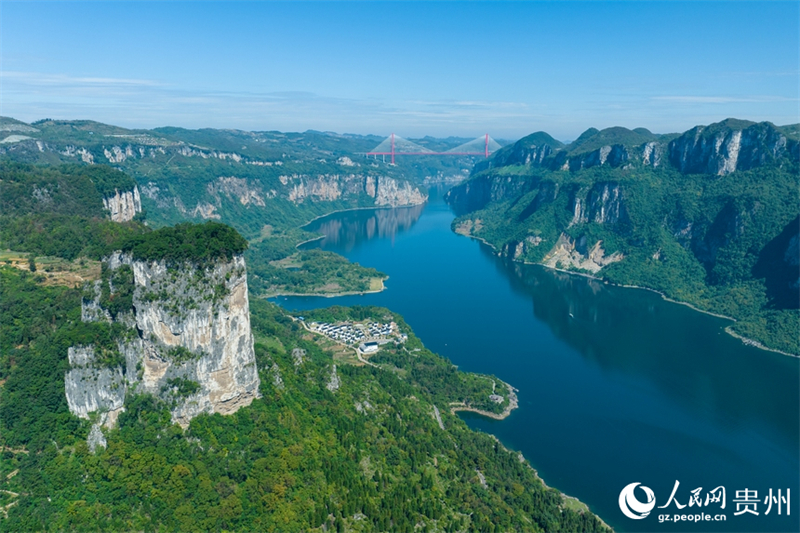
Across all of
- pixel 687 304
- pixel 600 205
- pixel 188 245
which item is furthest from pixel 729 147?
pixel 188 245

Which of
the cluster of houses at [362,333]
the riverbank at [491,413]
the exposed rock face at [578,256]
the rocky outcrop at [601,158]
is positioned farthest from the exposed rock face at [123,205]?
the rocky outcrop at [601,158]

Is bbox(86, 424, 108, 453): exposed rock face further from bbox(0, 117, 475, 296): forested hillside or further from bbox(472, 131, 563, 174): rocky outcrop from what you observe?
bbox(472, 131, 563, 174): rocky outcrop

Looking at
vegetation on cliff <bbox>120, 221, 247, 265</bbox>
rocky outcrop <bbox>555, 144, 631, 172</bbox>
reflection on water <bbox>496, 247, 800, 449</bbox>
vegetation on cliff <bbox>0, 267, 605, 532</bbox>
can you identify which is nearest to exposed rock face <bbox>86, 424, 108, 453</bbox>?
vegetation on cliff <bbox>0, 267, 605, 532</bbox>

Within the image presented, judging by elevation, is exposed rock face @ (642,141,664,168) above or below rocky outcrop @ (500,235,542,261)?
above

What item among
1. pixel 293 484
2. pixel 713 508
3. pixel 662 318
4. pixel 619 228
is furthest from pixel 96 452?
pixel 619 228

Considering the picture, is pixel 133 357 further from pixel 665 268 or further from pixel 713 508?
pixel 665 268

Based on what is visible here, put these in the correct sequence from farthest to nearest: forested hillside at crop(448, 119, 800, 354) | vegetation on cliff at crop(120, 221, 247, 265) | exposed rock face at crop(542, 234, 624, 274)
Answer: exposed rock face at crop(542, 234, 624, 274) < forested hillside at crop(448, 119, 800, 354) < vegetation on cliff at crop(120, 221, 247, 265)
